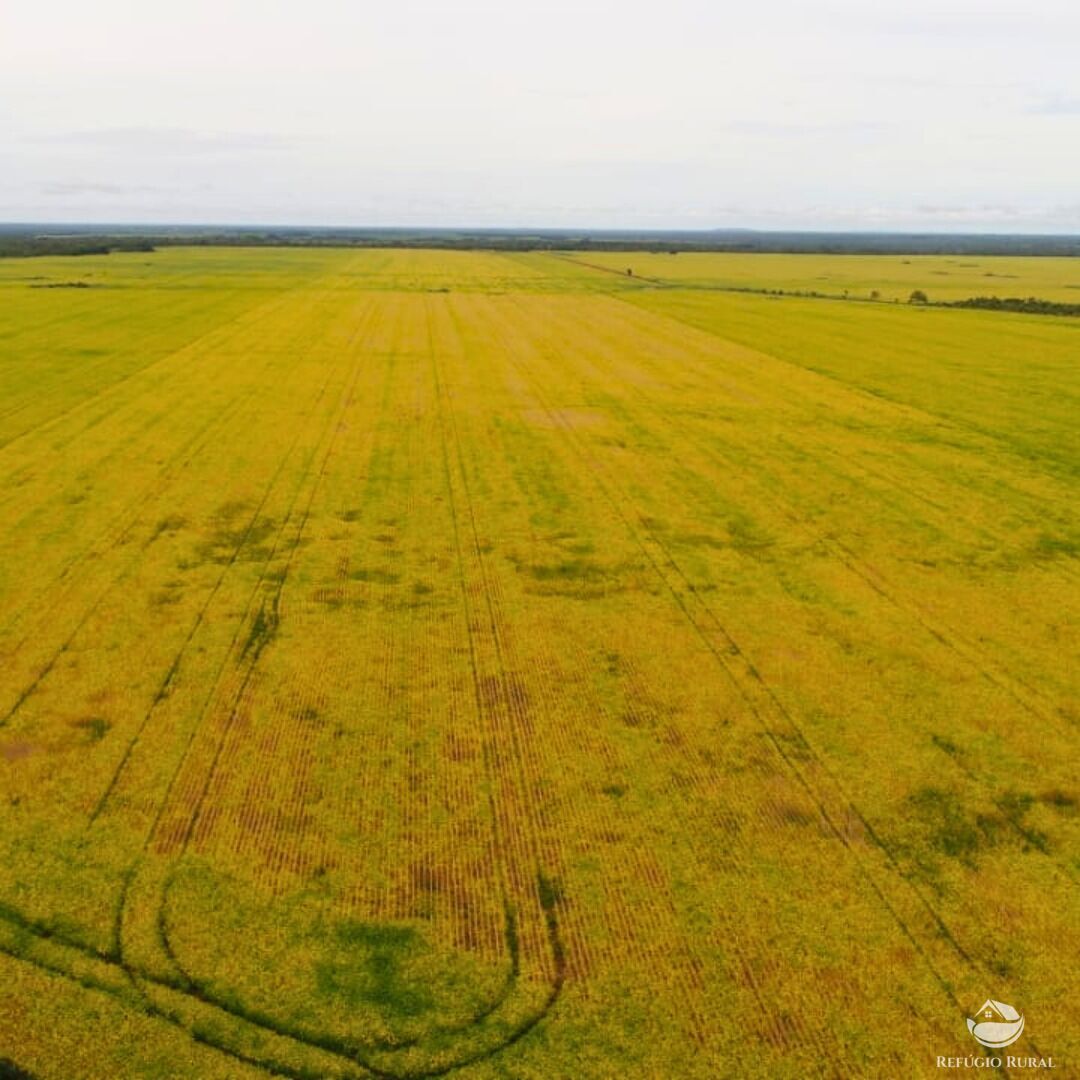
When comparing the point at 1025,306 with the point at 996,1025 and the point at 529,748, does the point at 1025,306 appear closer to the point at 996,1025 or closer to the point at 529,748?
the point at 529,748

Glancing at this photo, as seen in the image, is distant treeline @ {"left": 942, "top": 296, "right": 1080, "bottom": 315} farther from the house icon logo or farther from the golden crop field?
the house icon logo

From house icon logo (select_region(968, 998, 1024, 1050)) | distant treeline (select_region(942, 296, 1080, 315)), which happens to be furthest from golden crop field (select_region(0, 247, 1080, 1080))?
distant treeline (select_region(942, 296, 1080, 315))

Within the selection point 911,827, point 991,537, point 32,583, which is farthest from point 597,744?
point 991,537

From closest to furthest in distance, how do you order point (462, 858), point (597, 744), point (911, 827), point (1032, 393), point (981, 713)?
point (462, 858) → point (911, 827) → point (597, 744) → point (981, 713) → point (1032, 393)

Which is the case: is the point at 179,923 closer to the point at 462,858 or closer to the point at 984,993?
the point at 462,858

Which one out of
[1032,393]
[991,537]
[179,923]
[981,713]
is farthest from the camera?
[1032,393]
